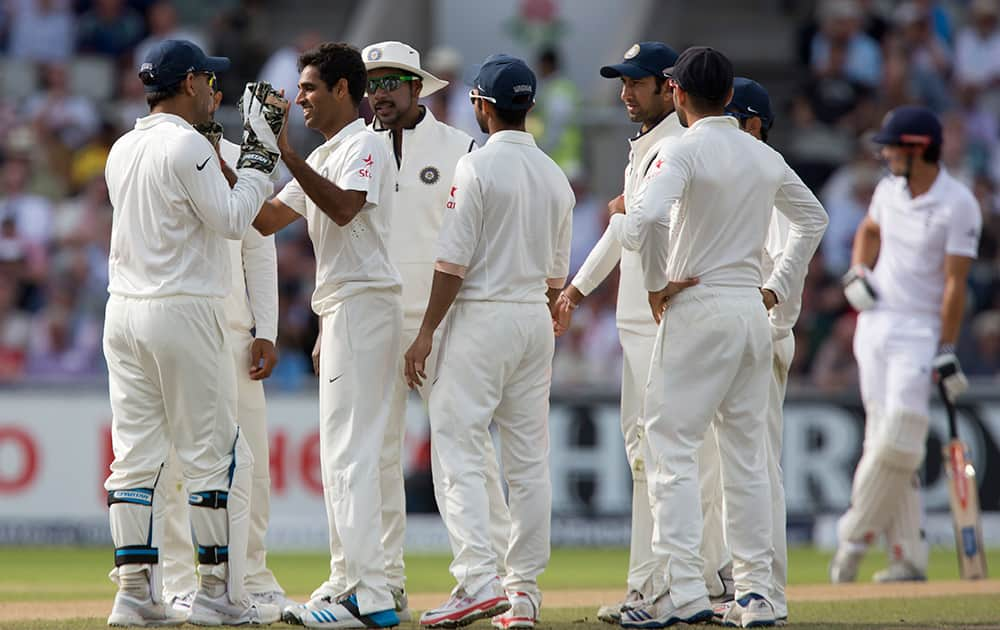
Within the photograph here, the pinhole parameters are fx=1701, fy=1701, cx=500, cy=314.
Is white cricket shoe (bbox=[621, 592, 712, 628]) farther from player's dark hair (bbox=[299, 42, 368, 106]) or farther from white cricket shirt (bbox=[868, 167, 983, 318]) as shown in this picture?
white cricket shirt (bbox=[868, 167, 983, 318])

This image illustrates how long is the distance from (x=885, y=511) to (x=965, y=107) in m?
8.26

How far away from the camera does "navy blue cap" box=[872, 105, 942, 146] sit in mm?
10445

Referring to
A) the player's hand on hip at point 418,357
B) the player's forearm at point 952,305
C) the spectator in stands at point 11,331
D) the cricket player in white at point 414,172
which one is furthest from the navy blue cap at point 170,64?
the spectator in stands at point 11,331

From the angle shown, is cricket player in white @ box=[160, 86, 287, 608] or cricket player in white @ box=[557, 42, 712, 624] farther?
cricket player in white @ box=[160, 86, 287, 608]

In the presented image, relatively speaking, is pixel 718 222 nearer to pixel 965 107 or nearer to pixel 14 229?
pixel 14 229

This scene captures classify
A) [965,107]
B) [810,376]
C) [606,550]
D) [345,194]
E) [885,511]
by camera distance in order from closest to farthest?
[345,194] < [885,511] < [606,550] < [810,376] < [965,107]

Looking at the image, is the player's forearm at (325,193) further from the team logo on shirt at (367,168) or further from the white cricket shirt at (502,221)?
the white cricket shirt at (502,221)

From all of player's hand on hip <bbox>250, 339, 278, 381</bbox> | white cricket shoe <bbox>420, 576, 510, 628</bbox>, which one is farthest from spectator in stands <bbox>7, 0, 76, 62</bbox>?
white cricket shoe <bbox>420, 576, 510, 628</bbox>

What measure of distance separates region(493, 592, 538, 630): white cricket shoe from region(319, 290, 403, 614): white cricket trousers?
50 cm

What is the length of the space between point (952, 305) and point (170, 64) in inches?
209

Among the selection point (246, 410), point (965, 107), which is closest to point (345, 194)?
point (246, 410)

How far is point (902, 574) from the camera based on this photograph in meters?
10.5

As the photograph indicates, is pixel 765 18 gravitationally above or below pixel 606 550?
above

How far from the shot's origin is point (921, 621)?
7.79 m
